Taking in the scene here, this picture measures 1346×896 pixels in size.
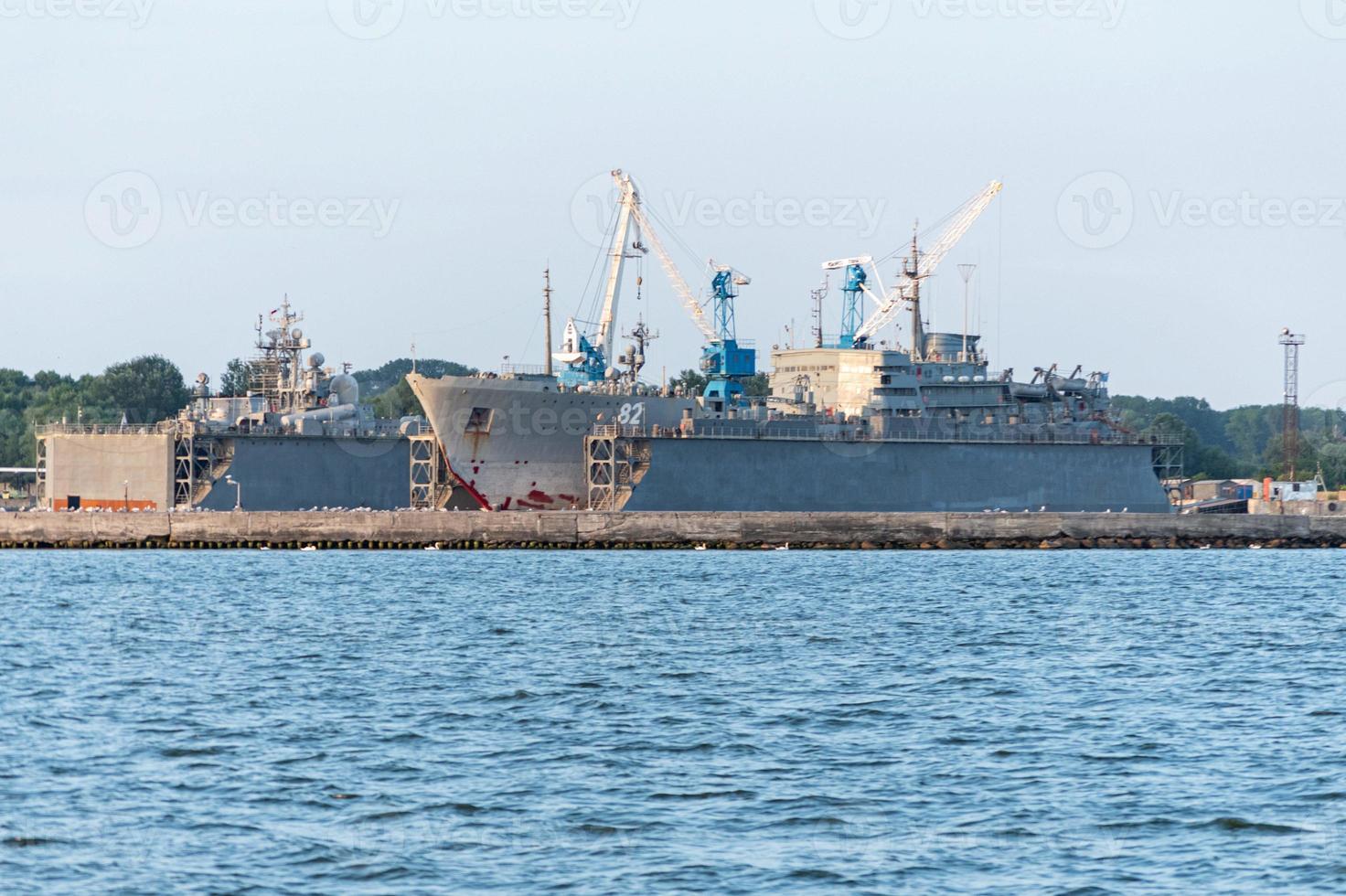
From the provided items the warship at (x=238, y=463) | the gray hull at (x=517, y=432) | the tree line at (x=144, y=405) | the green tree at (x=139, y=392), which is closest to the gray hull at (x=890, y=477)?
the gray hull at (x=517, y=432)

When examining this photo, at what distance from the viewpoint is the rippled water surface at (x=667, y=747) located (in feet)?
52.8

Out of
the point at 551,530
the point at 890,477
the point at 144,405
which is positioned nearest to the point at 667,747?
the point at 551,530

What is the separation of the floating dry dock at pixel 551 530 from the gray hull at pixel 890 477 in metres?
4.85

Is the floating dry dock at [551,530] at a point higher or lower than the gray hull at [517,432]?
lower

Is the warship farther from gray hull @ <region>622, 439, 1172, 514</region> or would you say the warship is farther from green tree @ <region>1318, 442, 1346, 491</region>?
green tree @ <region>1318, 442, 1346, 491</region>

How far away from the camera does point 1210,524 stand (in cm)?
7319

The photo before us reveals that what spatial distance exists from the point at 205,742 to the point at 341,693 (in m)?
4.46

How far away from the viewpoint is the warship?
245 feet

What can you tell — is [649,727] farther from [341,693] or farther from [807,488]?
[807,488]

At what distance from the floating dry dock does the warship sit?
20.8 feet

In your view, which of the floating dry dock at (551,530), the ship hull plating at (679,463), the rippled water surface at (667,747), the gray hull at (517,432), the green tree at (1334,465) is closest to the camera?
the rippled water surface at (667,747)

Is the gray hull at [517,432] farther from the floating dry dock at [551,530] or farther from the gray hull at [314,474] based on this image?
the gray hull at [314,474]

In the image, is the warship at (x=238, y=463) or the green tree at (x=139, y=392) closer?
the warship at (x=238, y=463)

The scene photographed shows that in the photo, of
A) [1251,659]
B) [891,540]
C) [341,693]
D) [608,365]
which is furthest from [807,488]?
[341,693]
